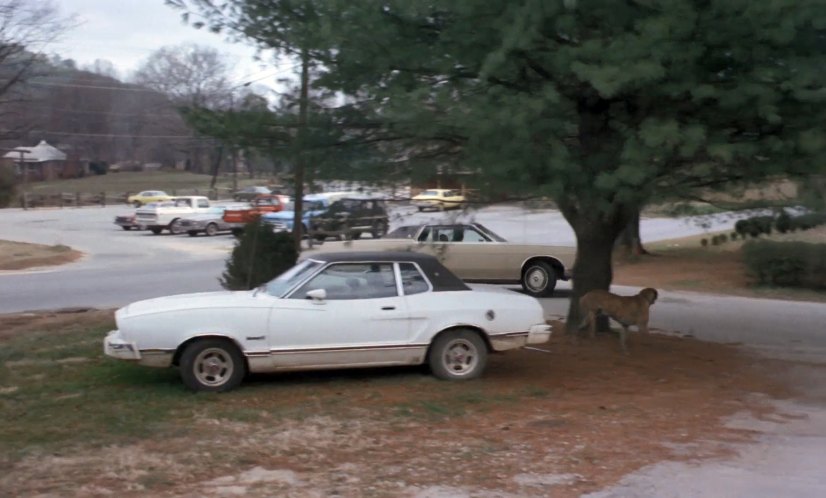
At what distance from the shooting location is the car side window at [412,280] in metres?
9.89

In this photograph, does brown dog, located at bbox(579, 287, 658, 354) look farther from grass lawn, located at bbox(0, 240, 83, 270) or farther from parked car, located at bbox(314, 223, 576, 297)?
grass lawn, located at bbox(0, 240, 83, 270)

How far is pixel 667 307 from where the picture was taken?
18.6 meters

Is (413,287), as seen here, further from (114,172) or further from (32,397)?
(114,172)

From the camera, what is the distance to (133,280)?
24.1m

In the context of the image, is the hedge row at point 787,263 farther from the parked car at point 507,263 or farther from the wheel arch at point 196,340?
the wheel arch at point 196,340

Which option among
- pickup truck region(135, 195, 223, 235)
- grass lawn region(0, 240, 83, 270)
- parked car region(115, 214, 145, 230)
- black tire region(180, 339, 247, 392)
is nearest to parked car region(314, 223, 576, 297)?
black tire region(180, 339, 247, 392)

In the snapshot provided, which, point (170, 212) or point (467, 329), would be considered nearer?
point (467, 329)

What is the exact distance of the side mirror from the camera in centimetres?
938

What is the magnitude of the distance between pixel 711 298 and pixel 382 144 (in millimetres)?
10250

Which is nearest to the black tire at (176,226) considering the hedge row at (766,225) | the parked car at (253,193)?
the parked car at (253,193)

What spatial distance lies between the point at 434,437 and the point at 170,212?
38365 millimetres

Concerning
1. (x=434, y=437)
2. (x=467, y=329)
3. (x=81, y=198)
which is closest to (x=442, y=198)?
(x=467, y=329)

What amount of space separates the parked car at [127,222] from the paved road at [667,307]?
659mm

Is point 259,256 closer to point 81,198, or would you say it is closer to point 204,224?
point 204,224
